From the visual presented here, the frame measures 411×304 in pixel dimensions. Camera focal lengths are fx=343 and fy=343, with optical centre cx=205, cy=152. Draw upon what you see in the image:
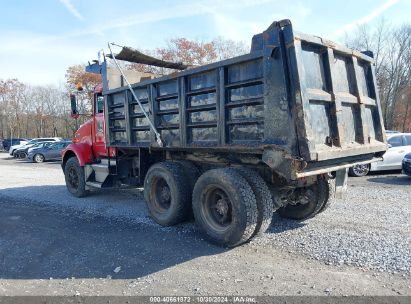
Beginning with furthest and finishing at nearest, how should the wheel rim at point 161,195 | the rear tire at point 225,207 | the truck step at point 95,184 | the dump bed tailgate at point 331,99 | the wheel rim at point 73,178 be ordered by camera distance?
1. the wheel rim at point 73,178
2. the truck step at point 95,184
3. the wheel rim at point 161,195
4. the rear tire at point 225,207
5. the dump bed tailgate at point 331,99

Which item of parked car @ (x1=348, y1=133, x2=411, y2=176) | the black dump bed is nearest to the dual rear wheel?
the black dump bed

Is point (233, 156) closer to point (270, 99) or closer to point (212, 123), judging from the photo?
point (212, 123)

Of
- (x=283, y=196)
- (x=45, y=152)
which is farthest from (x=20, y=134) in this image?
(x=283, y=196)

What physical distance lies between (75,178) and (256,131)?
6181mm

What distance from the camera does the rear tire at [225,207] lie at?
15.3 feet

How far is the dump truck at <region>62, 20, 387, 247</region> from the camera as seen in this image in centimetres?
429

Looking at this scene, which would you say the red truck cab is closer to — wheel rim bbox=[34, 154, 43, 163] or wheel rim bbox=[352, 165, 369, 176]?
wheel rim bbox=[352, 165, 369, 176]

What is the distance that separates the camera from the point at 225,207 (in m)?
5.09

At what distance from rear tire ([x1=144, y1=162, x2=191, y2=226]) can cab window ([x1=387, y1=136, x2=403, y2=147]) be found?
932 centimetres

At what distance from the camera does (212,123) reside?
17.2 ft

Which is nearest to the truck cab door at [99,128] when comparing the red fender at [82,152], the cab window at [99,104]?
the cab window at [99,104]

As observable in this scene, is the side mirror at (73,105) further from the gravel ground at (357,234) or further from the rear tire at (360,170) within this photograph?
the rear tire at (360,170)

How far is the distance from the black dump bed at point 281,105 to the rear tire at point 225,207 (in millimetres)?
465

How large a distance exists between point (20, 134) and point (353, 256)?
69627mm
